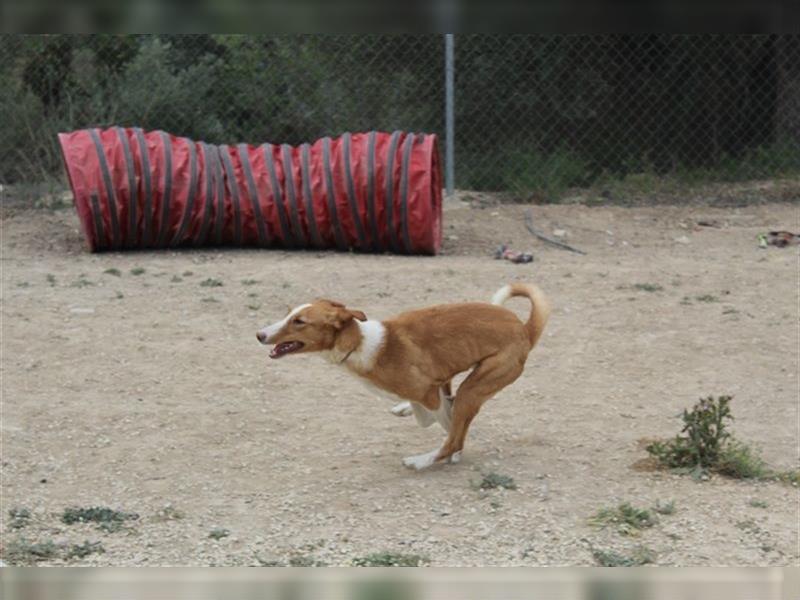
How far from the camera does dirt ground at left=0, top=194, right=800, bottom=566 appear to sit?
16.2 feet

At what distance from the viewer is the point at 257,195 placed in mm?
10531

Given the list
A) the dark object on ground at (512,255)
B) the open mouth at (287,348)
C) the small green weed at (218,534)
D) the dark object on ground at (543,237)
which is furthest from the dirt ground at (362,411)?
the open mouth at (287,348)

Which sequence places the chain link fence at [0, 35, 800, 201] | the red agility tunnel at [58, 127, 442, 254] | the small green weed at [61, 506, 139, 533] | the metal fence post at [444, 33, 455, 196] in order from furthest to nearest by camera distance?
the chain link fence at [0, 35, 800, 201] → the metal fence post at [444, 33, 455, 196] → the red agility tunnel at [58, 127, 442, 254] → the small green weed at [61, 506, 139, 533]

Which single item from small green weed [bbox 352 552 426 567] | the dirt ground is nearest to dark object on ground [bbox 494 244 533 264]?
the dirt ground

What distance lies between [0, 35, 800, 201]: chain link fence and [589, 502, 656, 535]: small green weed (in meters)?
8.14

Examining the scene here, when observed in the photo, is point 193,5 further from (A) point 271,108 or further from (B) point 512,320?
(A) point 271,108

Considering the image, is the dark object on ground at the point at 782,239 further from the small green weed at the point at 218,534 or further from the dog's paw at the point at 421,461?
the small green weed at the point at 218,534

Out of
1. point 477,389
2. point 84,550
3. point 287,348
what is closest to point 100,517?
point 84,550

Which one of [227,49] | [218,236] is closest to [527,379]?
[218,236]

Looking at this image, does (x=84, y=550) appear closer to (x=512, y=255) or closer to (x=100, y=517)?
(x=100, y=517)

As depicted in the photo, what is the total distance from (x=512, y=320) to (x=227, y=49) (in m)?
8.01

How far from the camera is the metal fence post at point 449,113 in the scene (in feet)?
40.7

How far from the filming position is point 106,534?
4.94 meters

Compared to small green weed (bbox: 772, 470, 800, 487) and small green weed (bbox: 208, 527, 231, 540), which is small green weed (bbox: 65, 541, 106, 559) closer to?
small green weed (bbox: 208, 527, 231, 540)
